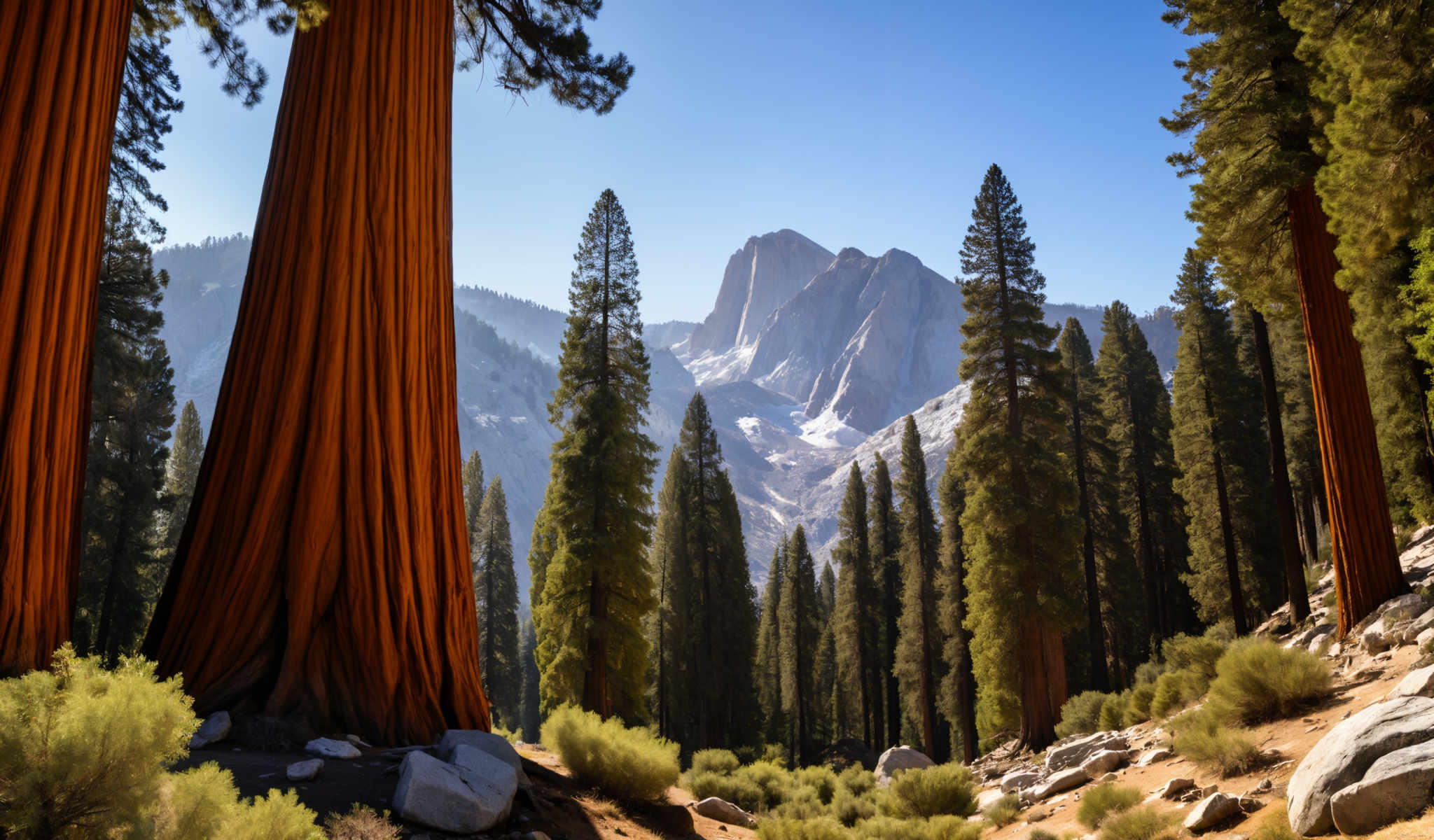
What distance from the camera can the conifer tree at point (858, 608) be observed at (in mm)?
36875

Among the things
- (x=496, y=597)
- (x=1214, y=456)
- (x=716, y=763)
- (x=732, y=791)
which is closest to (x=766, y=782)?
(x=716, y=763)

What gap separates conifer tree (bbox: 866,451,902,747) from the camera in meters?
39.6

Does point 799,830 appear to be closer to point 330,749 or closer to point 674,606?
point 330,749

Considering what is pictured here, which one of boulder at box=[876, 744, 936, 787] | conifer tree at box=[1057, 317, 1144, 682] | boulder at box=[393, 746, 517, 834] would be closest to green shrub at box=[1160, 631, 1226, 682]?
boulder at box=[876, 744, 936, 787]

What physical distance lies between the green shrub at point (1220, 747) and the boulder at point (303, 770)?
787 cm

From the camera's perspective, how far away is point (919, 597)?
1249 inches

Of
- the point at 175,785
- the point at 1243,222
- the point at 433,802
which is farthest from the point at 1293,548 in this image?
the point at 175,785

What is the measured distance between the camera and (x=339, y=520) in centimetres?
704

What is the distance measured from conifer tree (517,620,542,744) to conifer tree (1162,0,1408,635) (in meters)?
49.9

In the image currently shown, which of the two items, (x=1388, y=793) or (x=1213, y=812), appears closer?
(x=1388, y=793)

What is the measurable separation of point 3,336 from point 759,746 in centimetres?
3314

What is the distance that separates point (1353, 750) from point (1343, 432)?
693 cm

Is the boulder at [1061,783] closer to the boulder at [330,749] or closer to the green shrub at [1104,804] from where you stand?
the green shrub at [1104,804]

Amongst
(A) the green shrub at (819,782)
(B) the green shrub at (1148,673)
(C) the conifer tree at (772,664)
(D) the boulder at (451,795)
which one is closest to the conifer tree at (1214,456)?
(B) the green shrub at (1148,673)
